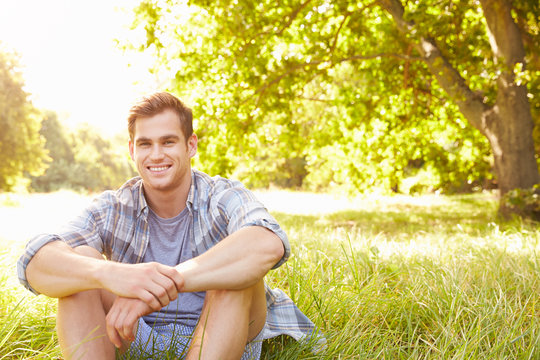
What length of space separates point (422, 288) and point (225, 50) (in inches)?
231

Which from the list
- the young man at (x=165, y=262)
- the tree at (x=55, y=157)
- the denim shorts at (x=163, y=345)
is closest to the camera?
the young man at (x=165, y=262)

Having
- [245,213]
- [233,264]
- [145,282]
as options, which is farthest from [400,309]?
[145,282]

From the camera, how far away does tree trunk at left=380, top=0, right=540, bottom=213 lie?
7.32m

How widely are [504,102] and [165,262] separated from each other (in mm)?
6886

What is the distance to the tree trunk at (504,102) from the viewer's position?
7.32m

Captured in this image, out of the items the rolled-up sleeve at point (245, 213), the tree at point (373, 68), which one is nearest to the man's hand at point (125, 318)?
the rolled-up sleeve at point (245, 213)

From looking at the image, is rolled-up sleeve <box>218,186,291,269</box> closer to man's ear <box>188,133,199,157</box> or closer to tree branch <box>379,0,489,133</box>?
man's ear <box>188,133,199,157</box>

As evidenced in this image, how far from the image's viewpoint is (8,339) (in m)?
2.50

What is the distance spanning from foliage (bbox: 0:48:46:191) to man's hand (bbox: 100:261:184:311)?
26615mm

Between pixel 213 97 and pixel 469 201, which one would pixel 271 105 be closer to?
pixel 213 97

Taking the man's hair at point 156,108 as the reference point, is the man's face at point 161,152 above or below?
below

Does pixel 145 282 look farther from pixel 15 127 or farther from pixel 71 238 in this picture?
pixel 15 127

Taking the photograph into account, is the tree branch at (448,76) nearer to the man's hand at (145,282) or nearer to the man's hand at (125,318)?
the man's hand at (145,282)

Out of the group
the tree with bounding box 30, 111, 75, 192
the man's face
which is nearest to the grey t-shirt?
the man's face
